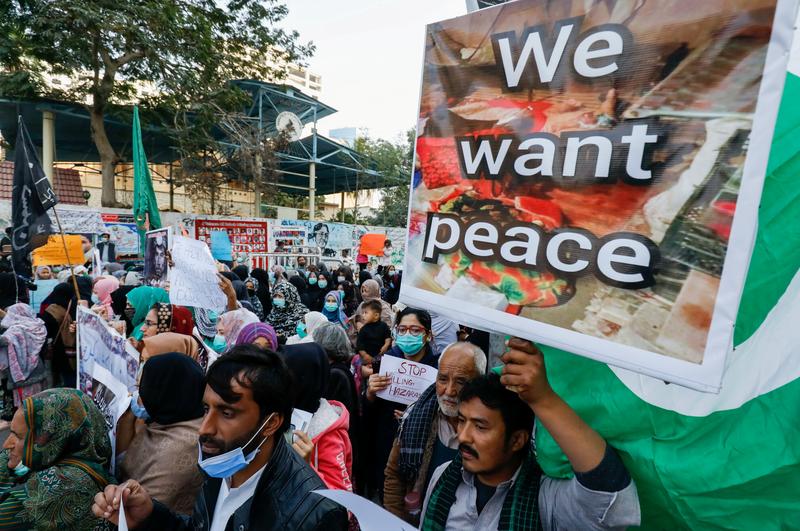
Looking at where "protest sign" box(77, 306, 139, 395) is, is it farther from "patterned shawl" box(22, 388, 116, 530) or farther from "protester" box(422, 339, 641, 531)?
"protester" box(422, 339, 641, 531)

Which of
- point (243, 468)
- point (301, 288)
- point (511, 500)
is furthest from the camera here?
point (301, 288)

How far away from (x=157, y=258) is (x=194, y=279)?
1.11 m

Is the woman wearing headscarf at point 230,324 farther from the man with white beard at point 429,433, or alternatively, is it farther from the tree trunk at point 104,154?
the tree trunk at point 104,154

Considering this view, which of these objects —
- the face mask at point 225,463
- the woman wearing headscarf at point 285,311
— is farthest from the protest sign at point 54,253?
the face mask at point 225,463

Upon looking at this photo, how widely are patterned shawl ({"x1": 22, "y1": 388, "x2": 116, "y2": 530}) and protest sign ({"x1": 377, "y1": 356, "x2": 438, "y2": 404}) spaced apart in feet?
4.83

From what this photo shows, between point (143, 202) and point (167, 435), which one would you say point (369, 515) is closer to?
point (167, 435)

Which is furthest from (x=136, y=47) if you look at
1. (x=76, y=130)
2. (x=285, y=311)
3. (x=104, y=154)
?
(x=285, y=311)

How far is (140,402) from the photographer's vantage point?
2.38m

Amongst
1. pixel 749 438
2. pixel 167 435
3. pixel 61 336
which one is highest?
pixel 749 438

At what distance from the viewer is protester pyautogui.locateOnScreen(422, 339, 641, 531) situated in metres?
1.14

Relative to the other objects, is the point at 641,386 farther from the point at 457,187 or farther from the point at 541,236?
the point at 457,187

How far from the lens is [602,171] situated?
1082mm

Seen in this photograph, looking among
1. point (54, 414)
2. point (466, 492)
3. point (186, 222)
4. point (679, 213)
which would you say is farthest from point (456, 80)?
point (186, 222)

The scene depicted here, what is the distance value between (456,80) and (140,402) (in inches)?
85.8
